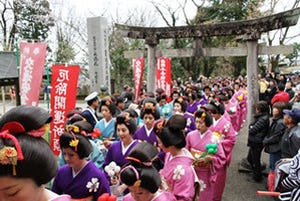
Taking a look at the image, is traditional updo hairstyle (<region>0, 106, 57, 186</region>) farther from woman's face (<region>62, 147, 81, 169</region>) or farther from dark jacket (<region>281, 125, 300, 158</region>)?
dark jacket (<region>281, 125, 300, 158</region>)

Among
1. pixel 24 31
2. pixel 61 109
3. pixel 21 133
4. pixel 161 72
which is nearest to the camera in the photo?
pixel 21 133

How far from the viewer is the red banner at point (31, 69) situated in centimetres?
684

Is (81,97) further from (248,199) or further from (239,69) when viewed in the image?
(248,199)

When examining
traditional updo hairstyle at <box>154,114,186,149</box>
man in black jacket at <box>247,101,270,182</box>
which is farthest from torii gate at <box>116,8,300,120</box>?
traditional updo hairstyle at <box>154,114,186,149</box>

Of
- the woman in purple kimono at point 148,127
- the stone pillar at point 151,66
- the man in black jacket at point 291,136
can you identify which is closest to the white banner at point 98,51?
the stone pillar at point 151,66

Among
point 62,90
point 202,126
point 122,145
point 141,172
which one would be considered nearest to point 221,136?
point 202,126

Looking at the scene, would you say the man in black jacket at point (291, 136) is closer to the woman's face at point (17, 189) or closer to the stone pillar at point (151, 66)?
the woman's face at point (17, 189)

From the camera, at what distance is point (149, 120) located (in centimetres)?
556

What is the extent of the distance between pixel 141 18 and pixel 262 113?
2254cm

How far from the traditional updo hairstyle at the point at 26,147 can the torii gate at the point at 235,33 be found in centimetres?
819

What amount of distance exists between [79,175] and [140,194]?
0.80 meters

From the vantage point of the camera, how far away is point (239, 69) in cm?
2912

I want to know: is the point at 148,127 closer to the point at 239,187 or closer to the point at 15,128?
the point at 239,187

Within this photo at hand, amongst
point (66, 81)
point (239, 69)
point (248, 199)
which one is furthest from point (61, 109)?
point (239, 69)
